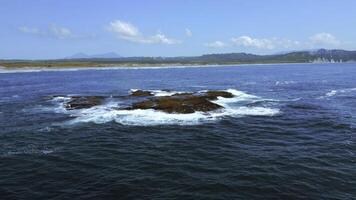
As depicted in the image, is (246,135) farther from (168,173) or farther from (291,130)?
(168,173)

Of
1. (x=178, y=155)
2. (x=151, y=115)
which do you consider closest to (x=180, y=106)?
(x=151, y=115)

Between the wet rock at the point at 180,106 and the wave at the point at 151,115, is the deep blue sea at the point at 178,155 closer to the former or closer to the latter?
the wave at the point at 151,115

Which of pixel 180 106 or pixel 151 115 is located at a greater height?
pixel 180 106

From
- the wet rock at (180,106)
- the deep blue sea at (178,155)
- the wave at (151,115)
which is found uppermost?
the wet rock at (180,106)

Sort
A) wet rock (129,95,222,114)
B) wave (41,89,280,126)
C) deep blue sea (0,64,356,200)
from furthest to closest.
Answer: wet rock (129,95,222,114) < wave (41,89,280,126) < deep blue sea (0,64,356,200)

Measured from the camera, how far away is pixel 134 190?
18750 millimetres

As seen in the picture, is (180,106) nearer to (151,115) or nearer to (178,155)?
(151,115)

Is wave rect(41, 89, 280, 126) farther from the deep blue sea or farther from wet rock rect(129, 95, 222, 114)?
wet rock rect(129, 95, 222, 114)

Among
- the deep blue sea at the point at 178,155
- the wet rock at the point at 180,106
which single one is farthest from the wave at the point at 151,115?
the wet rock at the point at 180,106

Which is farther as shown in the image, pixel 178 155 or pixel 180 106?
pixel 180 106

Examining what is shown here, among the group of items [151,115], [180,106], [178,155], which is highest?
[180,106]

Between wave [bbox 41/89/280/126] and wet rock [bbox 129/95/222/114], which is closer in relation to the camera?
wave [bbox 41/89/280/126]

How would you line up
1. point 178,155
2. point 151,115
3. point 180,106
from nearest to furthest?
point 178,155 → point 151,115 → point 180,106

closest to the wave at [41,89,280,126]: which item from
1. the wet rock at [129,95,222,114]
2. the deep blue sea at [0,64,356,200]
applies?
the deep blue sea at [0,64,356,200]
